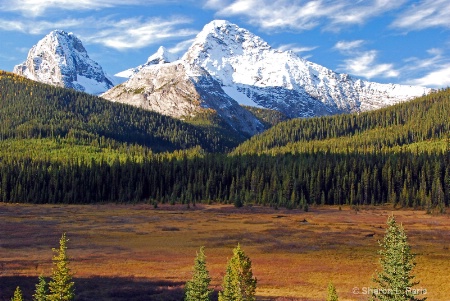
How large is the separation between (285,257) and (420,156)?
12968cm

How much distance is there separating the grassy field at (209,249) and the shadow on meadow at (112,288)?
0.34ft

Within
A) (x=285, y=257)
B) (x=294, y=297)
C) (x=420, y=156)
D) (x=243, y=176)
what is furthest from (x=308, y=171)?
(x=294, y=297)

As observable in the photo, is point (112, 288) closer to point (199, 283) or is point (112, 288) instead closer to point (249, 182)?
point (199, 283)

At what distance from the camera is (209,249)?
71750 millimetres

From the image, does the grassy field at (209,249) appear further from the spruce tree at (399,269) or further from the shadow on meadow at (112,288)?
the spruce tree at (399,269)

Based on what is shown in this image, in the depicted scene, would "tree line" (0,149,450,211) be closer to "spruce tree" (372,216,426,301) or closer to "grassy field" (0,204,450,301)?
"grassy field" (0,204,450,301)

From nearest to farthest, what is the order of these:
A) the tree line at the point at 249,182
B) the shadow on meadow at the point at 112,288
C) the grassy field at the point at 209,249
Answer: the shadow on meadow at the point at 112,288 < the grassy field at the point at 209,249 < the tree line at the point at 249,182

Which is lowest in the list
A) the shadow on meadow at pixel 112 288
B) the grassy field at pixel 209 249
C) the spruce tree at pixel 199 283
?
the shadow on meadow at pixel 112 288

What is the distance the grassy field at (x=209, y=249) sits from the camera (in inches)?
1874

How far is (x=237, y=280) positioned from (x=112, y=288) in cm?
2157

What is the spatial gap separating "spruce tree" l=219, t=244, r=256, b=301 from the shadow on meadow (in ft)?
45.2

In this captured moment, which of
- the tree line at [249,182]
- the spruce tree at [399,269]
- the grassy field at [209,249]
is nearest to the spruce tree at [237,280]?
the spruce tree at [399,269]

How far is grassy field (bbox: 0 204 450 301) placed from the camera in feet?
156

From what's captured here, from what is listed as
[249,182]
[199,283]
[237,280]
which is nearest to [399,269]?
[237,280]
